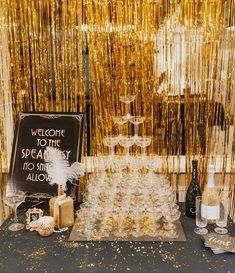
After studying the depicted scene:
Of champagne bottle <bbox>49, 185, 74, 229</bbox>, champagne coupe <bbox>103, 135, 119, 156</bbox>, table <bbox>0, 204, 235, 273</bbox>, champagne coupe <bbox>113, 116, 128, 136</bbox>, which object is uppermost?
champagne coupe <bbox>113, 116, 128, 136</bbox>

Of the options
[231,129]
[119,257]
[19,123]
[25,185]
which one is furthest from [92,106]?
[119,257]

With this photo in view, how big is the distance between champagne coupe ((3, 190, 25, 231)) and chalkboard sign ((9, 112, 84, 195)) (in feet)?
0.28

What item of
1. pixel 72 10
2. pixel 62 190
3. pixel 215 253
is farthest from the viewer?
pixel 72 10

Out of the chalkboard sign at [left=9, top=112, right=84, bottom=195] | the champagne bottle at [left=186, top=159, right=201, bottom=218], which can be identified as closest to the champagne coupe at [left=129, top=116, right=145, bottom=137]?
the chalkboard sign at [left=9, top=112, right=84, bottom=195]

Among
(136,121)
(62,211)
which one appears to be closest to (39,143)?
(62,211)

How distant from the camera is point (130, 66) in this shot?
213 centimetres

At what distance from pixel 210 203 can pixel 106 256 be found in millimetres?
599

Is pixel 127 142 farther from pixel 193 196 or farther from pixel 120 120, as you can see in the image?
pixel 193 196

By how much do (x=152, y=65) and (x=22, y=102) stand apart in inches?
33.7

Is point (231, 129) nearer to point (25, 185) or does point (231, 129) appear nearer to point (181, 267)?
point (181, 267)

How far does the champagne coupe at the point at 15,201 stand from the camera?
1691 mm

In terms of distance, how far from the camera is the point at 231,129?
87.7 inches

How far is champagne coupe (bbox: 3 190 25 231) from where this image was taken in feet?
5.55

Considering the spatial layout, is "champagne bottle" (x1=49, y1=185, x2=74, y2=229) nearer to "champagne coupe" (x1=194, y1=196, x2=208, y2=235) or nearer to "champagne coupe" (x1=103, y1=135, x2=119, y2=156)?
"champagne coupe" (x1=103, y1=135, x2=119, y2=156)
